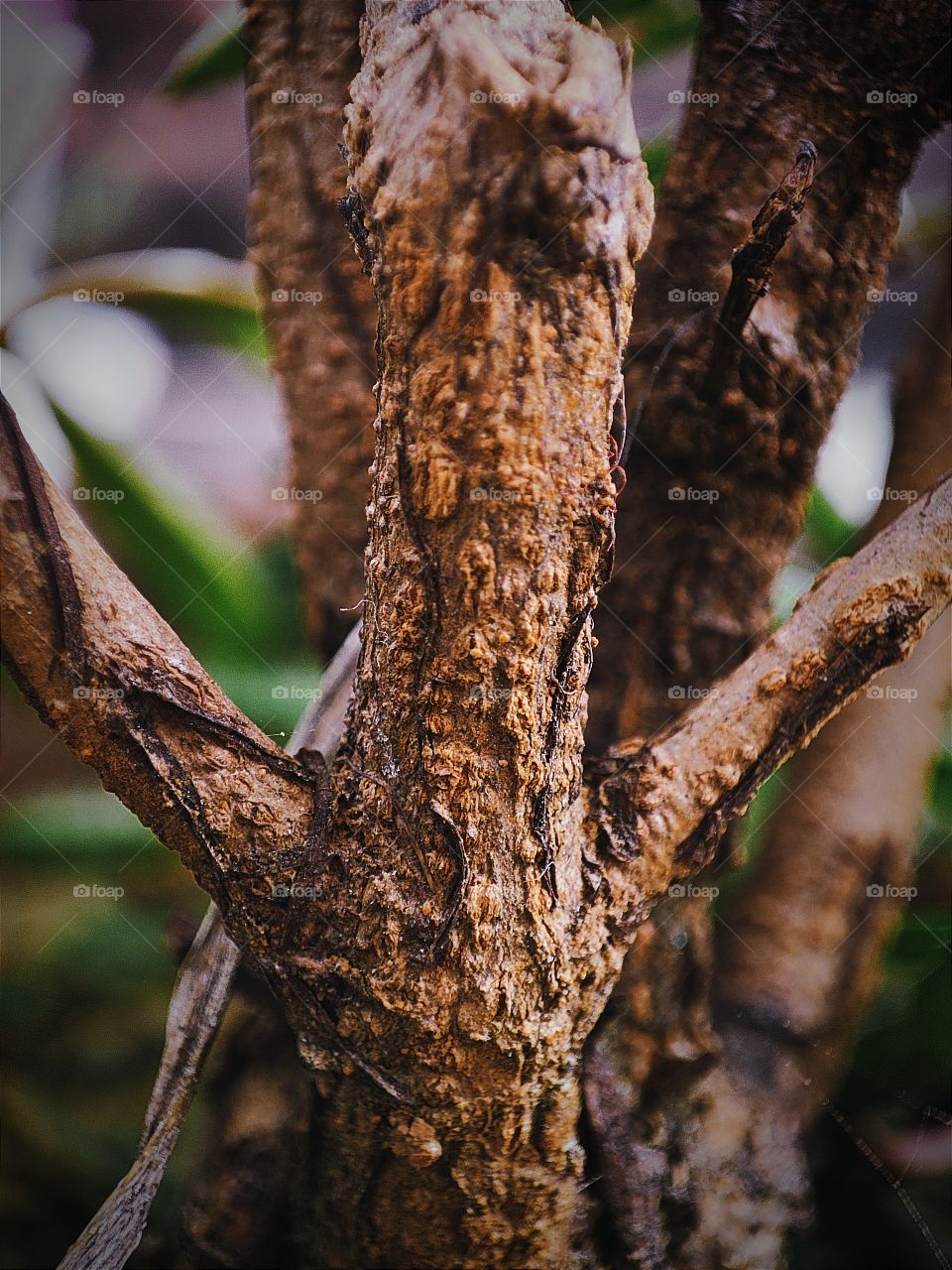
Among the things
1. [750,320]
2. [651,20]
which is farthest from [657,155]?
[750,320]

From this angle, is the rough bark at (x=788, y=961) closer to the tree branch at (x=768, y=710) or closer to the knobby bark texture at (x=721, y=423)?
the knobby bark texture at (x=721, y=423)

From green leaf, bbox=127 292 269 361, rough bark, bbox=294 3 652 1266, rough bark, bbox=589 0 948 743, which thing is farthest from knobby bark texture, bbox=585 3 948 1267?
green leaf, bbox=127 292 269 361

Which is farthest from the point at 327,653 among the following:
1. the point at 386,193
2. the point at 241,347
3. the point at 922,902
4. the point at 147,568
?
the point at 922,902

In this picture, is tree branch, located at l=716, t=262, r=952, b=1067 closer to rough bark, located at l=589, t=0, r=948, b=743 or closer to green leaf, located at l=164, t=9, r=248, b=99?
rough bark, located at l=589, t=0, r=948, b=743

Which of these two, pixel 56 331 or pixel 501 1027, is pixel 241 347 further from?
pixel 501 1027

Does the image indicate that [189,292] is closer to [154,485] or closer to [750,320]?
[154,485]

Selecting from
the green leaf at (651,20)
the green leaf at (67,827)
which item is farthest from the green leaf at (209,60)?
the green leaf at (67,827)
